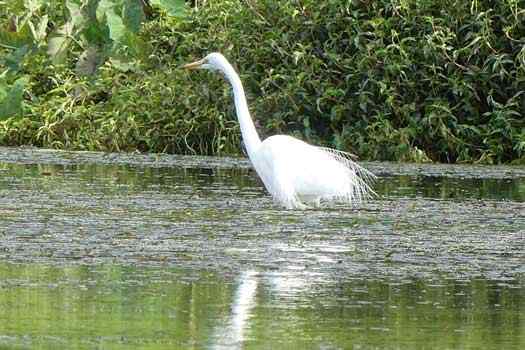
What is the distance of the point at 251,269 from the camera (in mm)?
6199

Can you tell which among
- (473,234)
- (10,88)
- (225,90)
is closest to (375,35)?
(225,90)

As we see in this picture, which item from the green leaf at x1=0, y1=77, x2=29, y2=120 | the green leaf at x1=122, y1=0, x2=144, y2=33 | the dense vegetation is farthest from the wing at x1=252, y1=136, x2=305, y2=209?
the green leaf at x1=122, y1=0, x2=144, y2=33

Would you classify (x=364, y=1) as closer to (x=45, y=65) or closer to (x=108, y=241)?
(x=45, y=65)

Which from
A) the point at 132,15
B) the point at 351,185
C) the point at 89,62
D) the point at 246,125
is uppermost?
the point at 132,15

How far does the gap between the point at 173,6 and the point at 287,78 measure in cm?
178

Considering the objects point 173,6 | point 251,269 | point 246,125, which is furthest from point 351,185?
point 173,6

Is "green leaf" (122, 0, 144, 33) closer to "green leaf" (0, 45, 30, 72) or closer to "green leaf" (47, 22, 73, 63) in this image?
"green leaf" (47, 22, 73, 63)

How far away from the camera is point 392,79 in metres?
13.7

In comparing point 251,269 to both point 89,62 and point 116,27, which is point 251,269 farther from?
point 89,62

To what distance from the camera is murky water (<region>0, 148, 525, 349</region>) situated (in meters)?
4.83

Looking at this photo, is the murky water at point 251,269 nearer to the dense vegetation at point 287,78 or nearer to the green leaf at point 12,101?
the dense vegetation at point 287,78

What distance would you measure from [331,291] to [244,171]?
6555 mm

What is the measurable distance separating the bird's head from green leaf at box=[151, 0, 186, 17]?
5.00 meters

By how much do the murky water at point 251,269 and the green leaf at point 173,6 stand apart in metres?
4.82
